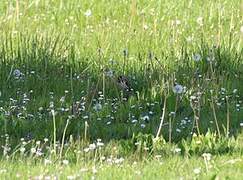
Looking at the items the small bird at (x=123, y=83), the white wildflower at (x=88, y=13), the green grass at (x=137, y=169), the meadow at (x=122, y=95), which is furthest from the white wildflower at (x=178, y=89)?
the white wildflower at (x=88, y=13)

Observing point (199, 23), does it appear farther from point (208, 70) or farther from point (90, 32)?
point (208, 70)

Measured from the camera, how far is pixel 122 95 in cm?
623

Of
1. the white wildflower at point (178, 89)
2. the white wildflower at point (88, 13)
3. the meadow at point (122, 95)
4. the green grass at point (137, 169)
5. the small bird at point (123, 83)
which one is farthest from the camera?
the white wildflower at point (88, 13)

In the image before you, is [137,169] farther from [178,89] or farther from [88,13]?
[88,13]

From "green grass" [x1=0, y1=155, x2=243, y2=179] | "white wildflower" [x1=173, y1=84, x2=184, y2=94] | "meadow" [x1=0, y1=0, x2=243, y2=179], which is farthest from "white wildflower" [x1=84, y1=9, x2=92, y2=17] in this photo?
"green grass" [x1=0, y1=155, x2=243, y2=179]

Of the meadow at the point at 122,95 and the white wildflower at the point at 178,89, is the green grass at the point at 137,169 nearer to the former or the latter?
the meadow at the point at 122,95

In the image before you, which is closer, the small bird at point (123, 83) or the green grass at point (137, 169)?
the green grass at point (137, 169)

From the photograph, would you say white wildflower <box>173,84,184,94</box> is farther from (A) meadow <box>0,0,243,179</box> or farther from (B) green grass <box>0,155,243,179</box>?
(B) green grass <box>0,155,243,179</box>

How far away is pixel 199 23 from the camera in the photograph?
28.0 ft

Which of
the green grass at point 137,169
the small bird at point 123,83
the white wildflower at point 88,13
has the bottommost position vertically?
the green grass at point 137,169

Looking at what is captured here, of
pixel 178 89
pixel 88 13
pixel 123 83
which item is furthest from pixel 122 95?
pixel 88 13

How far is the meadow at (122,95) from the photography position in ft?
14.8

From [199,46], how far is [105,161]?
10.1 feet

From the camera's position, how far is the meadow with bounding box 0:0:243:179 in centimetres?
450
